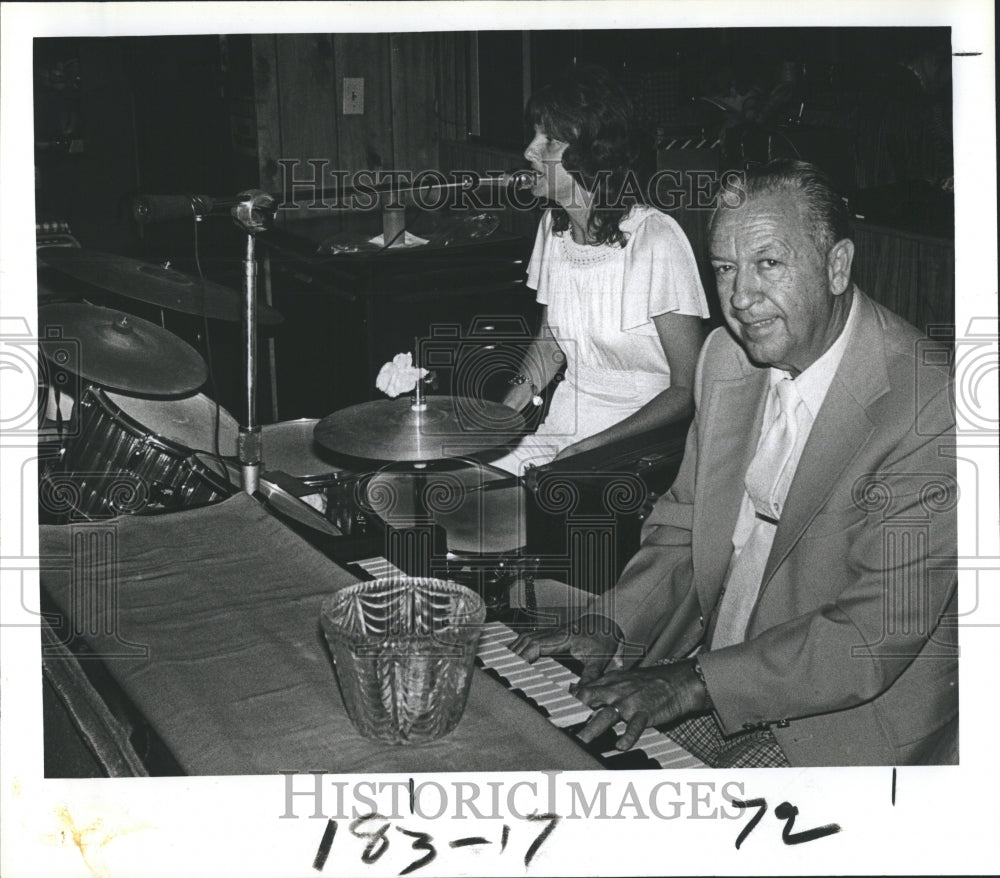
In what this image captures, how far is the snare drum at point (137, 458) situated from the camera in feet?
6.26

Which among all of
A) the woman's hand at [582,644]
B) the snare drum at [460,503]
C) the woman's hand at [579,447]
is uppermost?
the woman's hand at [579,447]

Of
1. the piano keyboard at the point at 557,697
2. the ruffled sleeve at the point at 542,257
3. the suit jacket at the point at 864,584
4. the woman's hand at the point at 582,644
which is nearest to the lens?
the piano keyboard at the point at 557,697

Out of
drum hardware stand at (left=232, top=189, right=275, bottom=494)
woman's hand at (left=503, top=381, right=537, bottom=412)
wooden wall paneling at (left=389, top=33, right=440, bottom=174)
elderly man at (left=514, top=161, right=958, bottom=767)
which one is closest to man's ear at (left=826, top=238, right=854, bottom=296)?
elderly man at (left=514, top=161, right=958, bottom=767)

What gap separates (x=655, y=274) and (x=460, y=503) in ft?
1.73

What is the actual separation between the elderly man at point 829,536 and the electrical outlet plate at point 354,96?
1.92 ft

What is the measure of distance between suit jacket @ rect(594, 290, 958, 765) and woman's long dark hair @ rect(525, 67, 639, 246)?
0.49 metres

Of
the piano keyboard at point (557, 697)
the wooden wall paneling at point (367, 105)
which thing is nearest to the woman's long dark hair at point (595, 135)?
the wooden wall paneling at point (367, 105)

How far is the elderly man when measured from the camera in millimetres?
1776

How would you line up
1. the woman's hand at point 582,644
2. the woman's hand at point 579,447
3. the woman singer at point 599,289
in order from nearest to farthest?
the woman's hand at point 582,644 → the woman singer at point 599,289 → the woman's hand at point 579,447

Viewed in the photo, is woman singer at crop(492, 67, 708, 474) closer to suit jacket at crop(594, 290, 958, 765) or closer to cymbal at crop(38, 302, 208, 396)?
suit jacket at crop(594, 290, 958, 765)

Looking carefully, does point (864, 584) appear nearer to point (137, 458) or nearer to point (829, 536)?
point (829, 536)

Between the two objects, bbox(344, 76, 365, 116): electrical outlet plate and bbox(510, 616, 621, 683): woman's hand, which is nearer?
bbox(510, 616, 621, 683): woman's hand

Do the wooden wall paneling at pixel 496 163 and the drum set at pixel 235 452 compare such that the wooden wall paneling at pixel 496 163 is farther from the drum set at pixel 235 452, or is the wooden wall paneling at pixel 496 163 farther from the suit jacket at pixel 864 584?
the suit jacket at pixel 864 584

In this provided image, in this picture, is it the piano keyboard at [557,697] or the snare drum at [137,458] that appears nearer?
the piano keyboard at [557,697]
